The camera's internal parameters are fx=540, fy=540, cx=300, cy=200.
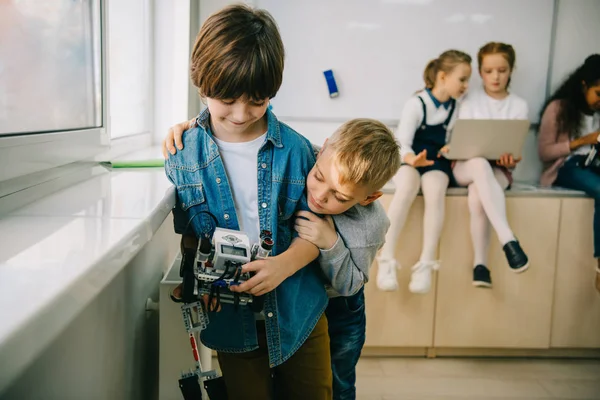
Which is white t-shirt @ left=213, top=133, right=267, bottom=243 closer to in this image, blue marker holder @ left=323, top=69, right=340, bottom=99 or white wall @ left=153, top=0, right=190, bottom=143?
white wall @ left=153, top=0, right=190, bottom=143

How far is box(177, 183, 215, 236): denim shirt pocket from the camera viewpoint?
104 centimetres

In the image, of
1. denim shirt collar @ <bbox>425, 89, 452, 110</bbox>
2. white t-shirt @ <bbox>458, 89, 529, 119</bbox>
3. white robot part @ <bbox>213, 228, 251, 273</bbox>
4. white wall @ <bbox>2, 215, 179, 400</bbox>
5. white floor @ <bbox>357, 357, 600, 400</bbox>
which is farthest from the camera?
white t-shirt @ <bbox>458, 89, 529, 119</bbox>

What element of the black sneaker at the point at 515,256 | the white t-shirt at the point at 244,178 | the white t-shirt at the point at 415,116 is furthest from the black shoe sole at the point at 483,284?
the white t-shirt at the point at 244,178

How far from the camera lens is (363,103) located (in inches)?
106

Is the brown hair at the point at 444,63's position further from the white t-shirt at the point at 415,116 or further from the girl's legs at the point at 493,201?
the girl's legs at the point at 493,201

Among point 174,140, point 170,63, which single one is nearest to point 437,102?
point 170,63

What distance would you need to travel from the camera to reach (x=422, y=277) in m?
2.21

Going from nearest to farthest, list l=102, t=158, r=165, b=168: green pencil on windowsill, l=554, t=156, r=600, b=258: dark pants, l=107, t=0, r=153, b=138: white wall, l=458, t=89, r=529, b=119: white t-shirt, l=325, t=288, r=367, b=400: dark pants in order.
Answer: l=325, t=288, r=367, b=400: dark pants
l=102, t=158, r=165, b=168: green pencil on windowsill
l=107, t=0, r=153, b=138: white wall
l=554, t=156, r=600, b=258: dark pants
l=458, t=89, r=529, b=119: white t-shirt

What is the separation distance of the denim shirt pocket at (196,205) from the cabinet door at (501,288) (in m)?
1.48

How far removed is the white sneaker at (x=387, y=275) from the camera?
7.12ft

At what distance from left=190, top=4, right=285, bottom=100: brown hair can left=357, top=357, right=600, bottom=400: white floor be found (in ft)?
4.75

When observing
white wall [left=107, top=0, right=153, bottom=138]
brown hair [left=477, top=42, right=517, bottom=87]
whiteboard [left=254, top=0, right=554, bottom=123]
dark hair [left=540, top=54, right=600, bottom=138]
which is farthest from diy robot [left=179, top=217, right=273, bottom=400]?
dark hair [left=540, top=54, right=600, bottom=138]

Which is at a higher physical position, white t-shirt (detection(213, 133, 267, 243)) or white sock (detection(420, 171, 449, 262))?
white t-shirt (detection(213, 133, 267, 243))

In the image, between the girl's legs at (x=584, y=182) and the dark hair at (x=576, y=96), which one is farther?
the dark hair at (x=576, y=96)
